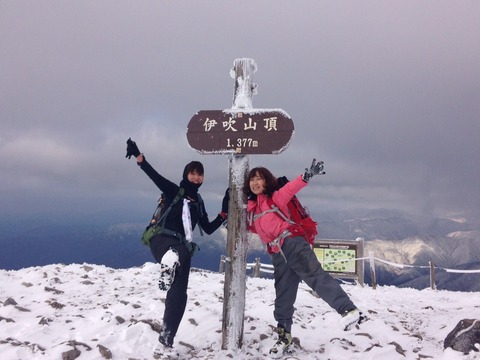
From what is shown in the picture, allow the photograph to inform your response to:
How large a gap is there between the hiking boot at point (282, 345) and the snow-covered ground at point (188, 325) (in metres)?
0.15

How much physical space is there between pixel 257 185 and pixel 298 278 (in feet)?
4.84

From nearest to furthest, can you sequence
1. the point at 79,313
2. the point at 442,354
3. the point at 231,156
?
the point at 442,354, the point at 231,156, the point at 79,313

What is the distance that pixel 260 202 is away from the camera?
438 cm

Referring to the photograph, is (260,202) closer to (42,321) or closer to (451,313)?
(42,321)

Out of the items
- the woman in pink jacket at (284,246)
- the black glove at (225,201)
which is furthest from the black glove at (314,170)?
the black glove at (225,201)

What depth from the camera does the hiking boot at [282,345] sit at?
407 cm

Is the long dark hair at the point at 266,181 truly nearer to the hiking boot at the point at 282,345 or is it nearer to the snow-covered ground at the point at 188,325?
the hiking boot at the point at 282,345

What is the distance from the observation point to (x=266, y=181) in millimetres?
4344

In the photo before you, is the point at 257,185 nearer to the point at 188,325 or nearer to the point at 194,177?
the point at 194,177

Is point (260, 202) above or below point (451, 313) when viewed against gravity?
above

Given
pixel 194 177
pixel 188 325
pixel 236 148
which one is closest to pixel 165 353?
pixel 188 325

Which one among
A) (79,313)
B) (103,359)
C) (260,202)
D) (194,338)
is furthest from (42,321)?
(260,202)

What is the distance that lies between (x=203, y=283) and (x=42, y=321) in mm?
4524

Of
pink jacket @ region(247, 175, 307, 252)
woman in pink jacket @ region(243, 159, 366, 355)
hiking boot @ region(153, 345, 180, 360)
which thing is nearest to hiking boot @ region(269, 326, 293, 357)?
woman in pink jacket @ region(243, 159, 366, 355)
